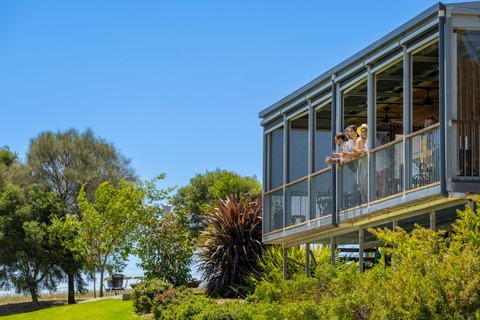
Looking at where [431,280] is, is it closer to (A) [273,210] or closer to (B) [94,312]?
(A) [273,210]

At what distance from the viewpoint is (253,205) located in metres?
21.1

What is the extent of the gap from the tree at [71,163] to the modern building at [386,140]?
83.1 feet

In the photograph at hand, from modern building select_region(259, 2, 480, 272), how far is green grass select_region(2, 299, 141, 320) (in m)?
4.84

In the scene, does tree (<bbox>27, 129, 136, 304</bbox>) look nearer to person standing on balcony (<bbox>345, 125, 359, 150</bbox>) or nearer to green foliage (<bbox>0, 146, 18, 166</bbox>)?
green foliage (<bbox>0, 146, 18, 166</bbox>)

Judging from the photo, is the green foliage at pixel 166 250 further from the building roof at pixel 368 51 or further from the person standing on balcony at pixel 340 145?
the person standing on balcony at pixel 340 145

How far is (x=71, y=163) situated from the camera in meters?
42.1

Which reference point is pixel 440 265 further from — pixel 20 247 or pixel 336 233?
pixel 20 247

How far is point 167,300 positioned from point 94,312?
3.74 metres

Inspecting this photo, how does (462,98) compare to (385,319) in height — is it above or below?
above

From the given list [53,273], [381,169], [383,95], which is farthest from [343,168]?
[53,273]

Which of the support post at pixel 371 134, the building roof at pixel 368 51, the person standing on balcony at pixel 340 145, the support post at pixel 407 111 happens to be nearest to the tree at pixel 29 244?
the building roof at pixel 368 51

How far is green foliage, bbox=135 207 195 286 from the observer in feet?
72.4

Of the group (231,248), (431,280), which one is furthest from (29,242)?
(431,280)

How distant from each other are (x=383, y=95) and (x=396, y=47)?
135 inches
